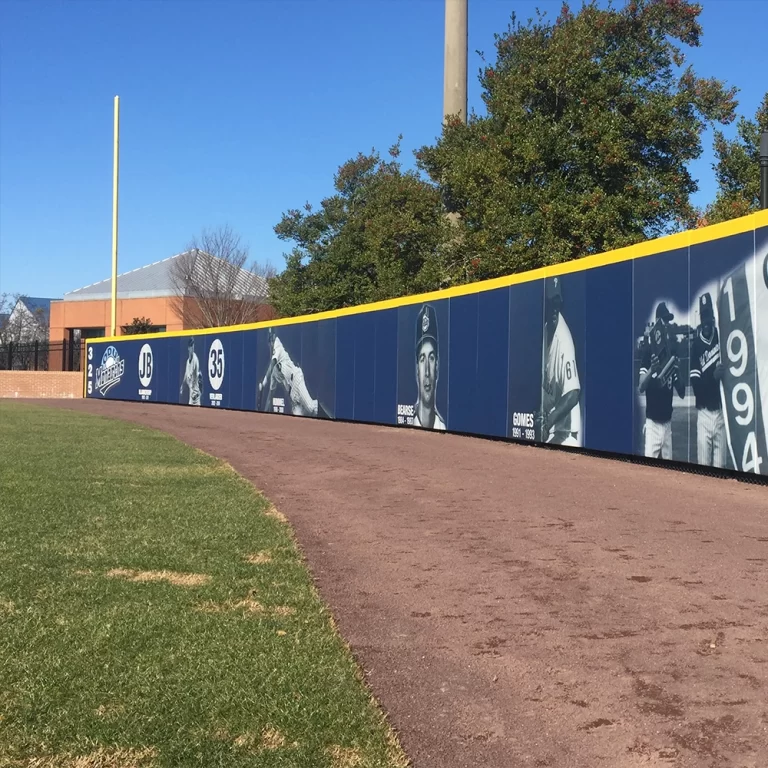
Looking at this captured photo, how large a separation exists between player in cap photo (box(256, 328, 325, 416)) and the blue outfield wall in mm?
94

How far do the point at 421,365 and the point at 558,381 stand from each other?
5918 millimetres

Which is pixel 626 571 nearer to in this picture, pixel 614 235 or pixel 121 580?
pixel 121 580

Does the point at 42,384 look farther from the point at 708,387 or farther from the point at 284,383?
the point at 708,387

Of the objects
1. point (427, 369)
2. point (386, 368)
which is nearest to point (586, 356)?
point (427, 369)

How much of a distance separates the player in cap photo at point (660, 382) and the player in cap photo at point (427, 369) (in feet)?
24.1

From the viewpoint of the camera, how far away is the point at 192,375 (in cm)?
3491

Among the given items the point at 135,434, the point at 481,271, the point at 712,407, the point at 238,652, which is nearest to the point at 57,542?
the point at 238,652

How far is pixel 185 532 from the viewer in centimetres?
804

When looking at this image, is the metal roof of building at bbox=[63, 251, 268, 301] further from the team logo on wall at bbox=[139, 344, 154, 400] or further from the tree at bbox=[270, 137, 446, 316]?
the team logo on wall at bbox=[139, 344, 154, 400]

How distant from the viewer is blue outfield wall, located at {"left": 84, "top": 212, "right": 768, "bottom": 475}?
11.2 metres

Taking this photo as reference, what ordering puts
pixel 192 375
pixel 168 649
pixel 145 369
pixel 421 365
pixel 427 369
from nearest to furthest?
1. pixel 168 649
2. pixel 427 369
3. pixel 421 365
4. pixel 192 375
5. pixel 145 369

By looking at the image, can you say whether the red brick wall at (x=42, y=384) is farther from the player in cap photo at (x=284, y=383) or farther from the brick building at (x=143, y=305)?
the player in cap photo at (x=284, y=383)

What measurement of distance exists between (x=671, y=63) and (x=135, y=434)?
21389mm

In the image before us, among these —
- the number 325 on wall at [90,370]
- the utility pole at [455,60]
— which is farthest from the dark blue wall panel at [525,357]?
the number 325 on wall at [90,370]
